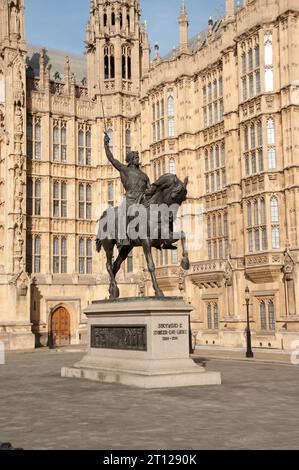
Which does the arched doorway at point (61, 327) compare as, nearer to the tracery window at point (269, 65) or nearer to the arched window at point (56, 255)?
the arched window at point (56, 255)

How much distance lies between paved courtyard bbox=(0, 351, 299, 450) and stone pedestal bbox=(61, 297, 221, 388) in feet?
2.60

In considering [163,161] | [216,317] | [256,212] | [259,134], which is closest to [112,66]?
[163,161]

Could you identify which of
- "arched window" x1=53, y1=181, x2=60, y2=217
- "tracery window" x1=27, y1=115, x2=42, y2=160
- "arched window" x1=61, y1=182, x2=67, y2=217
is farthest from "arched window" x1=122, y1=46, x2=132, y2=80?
"arched window" x1=53, y1=181, x2=60, y2=217

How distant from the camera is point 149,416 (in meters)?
12.5

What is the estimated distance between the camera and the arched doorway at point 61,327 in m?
49.3

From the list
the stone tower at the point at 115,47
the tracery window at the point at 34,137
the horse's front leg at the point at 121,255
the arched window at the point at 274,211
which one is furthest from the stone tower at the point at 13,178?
the horse's front leg at the point at 121,255

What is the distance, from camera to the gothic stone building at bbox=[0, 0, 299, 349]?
37438mm

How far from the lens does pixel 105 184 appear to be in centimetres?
5222

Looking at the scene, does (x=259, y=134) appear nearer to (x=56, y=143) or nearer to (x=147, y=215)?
(x=56, y=143)

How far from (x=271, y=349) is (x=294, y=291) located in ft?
11.7

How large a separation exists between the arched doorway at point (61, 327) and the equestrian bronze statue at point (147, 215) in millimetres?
28614

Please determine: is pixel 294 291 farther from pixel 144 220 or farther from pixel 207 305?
pixel 144 220

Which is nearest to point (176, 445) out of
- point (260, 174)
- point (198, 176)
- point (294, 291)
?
point (294, 291)
